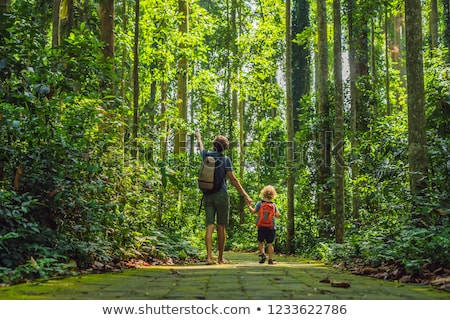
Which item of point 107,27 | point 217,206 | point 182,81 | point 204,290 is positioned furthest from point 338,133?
point 182,81

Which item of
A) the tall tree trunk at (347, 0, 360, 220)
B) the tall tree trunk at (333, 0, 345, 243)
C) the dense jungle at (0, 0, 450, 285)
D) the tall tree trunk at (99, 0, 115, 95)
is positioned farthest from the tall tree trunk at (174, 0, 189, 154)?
the tall tree trunk at (333, 0, 345, 243)

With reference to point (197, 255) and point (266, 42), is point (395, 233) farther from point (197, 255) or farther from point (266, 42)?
point (266, 42)

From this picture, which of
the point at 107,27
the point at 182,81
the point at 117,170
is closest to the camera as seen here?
the point at 117,170

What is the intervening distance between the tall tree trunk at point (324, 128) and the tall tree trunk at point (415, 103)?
27.5 ft

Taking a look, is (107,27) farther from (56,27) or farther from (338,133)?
(338,133)

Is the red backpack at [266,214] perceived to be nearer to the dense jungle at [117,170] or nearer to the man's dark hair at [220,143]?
the dense jungle at [117,170]

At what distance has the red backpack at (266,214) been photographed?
10.6 meters

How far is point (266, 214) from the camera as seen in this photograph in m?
10.7

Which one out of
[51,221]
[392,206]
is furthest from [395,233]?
[51,221]

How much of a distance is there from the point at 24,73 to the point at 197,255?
6795mm

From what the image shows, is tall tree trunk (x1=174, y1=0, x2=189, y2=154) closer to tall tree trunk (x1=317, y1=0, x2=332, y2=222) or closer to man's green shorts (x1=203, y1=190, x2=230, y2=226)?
tall tree trunk (x1=317, y1=0, x2=332, y2=222)

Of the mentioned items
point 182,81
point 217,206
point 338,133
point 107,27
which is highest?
point 182,81

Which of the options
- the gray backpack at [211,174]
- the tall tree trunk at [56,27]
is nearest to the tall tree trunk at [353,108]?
the gray backpack at [211,174]

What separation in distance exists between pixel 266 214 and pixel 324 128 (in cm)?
730
